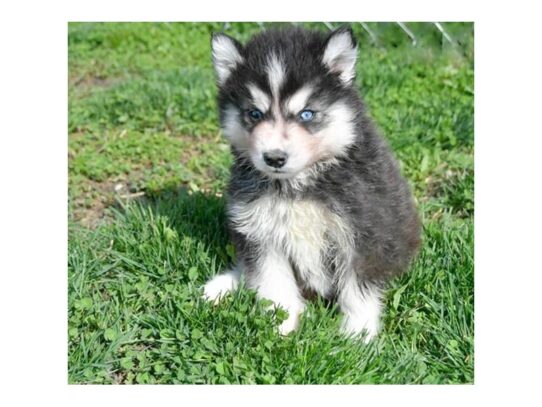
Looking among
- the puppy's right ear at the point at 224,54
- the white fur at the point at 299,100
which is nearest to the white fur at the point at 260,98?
the white fur at the point at 299,100

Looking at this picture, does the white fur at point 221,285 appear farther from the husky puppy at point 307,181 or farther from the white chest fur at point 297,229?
the white chest fur at point 297,229

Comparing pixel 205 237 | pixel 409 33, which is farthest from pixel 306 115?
pixel 409 33

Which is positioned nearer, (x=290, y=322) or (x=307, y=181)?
(x=307, y=181)

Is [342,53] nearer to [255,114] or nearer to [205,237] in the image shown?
[255,114]

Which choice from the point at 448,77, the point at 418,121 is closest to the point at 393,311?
the point at 418,121

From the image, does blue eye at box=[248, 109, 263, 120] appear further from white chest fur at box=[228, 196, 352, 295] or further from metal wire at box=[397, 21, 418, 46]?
metal wire at box=[397, 21, 418, 46]

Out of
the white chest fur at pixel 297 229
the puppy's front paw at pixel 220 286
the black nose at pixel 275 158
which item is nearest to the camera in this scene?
the black nose at pixel 275 158

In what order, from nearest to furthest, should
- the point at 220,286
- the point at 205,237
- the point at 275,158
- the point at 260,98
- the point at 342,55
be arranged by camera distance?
the point at 275,158
the point at 260,98
the point at 342,55
the point at 220,286
the point at 205,237

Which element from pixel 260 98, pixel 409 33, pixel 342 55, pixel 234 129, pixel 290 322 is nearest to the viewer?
pixel 260 98
